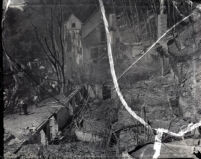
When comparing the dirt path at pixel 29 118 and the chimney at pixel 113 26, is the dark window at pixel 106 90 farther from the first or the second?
the dirt path at pixel 29 118

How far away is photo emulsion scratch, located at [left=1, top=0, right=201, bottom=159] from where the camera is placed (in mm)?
7227

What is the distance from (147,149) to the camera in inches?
267

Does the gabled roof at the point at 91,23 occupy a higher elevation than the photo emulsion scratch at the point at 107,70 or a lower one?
higher

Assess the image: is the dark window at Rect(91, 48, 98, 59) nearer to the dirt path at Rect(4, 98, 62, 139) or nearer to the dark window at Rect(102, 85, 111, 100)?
the dark window at Rect(102, 85, 111, 100)

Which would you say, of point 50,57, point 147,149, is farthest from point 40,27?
point 147,149

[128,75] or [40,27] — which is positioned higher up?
[40,27]

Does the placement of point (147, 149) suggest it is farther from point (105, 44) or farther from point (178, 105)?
point (105, 44)

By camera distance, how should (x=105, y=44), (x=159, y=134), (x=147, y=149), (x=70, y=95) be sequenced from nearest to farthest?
Result: (x=147, y=149) < (x=159, y=134) < (x=105, y=44) < (x=70, y=95)

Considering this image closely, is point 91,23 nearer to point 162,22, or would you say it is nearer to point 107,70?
point 107,70

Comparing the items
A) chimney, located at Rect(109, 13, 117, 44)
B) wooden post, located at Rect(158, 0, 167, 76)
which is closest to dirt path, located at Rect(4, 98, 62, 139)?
chimney, located at Rect(109, 13, 117, 44)

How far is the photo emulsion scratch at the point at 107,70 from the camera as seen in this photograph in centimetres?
723

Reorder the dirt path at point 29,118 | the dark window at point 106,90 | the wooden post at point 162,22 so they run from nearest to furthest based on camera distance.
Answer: the dirt path at point 29,118, the wooden post at point 162,22, the dark window at point 106,90

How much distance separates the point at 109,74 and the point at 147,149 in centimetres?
244

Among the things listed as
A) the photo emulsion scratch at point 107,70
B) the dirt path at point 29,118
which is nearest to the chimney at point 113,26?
the photo emulsion scratch at point 107,70
